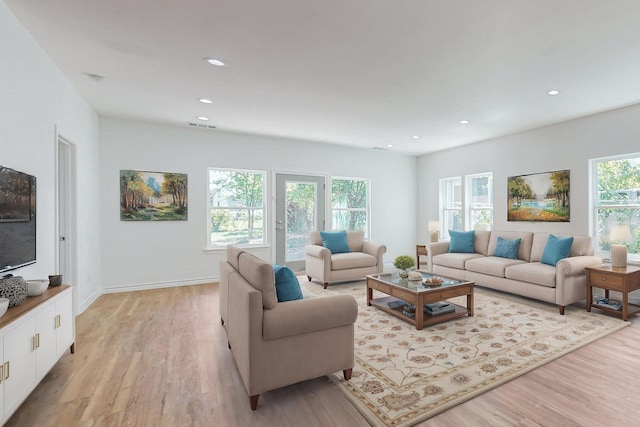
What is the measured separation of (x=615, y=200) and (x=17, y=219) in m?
6.64

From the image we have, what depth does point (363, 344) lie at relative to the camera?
2869 millimetres

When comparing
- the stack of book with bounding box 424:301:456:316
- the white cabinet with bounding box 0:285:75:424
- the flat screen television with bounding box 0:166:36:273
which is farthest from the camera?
the stack of book with bounding box 424:301:456:316

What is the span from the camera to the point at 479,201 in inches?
249

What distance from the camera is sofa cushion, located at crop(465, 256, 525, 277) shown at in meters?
4.43

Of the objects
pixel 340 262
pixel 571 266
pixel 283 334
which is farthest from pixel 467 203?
pixel 283 334

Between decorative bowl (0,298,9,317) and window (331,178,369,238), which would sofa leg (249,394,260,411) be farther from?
window (331,178,369,238)

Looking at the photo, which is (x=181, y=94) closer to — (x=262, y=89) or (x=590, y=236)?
(x=262, y=89)

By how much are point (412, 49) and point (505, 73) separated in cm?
118

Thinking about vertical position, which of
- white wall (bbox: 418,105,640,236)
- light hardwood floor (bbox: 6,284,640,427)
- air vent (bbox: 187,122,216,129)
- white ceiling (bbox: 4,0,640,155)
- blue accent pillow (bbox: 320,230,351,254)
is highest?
air vent (bbox: 187,122,216,129)

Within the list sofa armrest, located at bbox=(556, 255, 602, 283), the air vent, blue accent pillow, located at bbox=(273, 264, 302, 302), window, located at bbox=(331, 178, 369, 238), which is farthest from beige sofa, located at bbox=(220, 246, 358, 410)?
window, located at bbox=(331, 178, 369, 238)

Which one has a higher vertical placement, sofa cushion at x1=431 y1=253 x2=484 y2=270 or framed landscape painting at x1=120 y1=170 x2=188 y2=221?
framed landscape painting at x1=120 y1=170 x2=188 y2=221

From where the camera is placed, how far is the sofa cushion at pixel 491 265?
4426mm

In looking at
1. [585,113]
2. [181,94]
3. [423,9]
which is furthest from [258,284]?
[585,113]

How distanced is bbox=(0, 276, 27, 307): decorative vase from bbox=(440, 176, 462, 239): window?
675 cm
